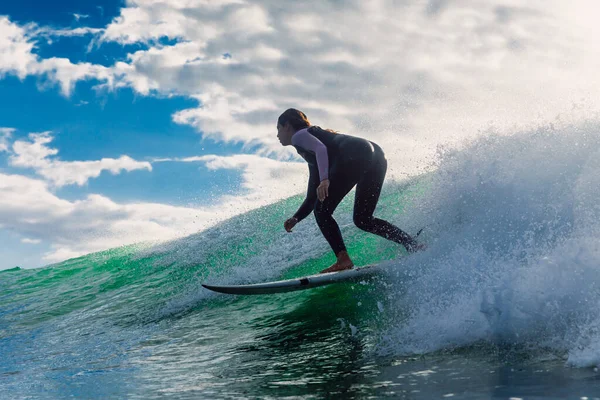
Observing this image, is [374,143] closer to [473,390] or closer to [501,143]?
[501,143]

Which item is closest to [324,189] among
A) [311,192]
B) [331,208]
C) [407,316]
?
[331,208]

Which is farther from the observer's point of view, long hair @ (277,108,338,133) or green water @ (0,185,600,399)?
long hair @ (277,108,338,133)

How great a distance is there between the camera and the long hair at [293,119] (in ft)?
18.4

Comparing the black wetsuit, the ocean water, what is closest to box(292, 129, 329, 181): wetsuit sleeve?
the black wetsuit

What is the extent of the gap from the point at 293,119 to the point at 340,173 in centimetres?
75

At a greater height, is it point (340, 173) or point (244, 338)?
point (340, 173)

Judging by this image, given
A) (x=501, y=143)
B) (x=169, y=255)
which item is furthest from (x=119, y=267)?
(x=501, y=143)

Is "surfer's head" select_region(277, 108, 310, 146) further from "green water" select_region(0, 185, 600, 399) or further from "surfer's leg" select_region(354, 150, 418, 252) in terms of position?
"green water" select_region(0, 185, 600, 399)

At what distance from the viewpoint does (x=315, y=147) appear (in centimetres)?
532

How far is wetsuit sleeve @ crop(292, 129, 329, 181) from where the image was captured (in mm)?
5207

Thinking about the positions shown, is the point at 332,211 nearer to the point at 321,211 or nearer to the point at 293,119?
Answer: the point at 321,211

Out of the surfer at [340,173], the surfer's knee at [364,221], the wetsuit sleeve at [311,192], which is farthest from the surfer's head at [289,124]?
the surfer's knee at [364,221]

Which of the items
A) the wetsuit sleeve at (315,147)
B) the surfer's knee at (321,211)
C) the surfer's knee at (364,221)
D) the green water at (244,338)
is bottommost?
the green water at (244,338)

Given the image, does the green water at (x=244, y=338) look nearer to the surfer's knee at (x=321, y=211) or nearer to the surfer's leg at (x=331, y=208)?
the surfer's leg at (x=331, y=208)
